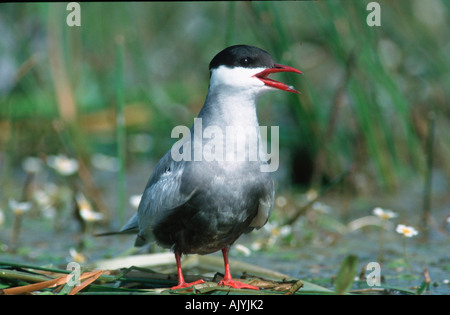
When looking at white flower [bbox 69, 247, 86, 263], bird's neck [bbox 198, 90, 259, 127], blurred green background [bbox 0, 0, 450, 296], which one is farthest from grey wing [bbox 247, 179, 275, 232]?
white flower [bbox 69, 247, 86, 263]

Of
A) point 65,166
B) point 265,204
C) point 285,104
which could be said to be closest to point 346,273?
point 265,204

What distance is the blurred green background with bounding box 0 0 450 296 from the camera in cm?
390

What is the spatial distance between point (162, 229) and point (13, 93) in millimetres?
2326

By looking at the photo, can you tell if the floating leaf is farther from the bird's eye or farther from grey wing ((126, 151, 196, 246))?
the bird's eye

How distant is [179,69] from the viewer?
22.9 ft

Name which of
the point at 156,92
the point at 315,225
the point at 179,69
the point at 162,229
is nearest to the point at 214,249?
the point at 162,229

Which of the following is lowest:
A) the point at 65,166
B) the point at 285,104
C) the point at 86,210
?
the point at 86,210

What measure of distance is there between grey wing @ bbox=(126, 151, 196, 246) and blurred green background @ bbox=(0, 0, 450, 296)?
1053mm

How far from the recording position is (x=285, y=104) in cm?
530

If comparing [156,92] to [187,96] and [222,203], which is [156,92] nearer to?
[187,96]

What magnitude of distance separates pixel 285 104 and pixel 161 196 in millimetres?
2984

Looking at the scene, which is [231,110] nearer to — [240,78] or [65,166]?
[240,78]

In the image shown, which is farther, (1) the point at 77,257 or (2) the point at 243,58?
(1) the point at 77,257
